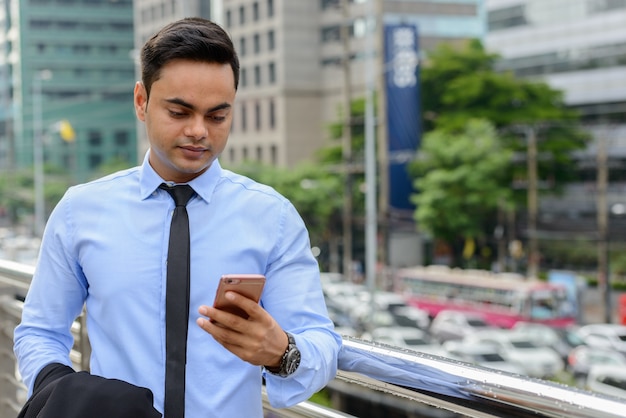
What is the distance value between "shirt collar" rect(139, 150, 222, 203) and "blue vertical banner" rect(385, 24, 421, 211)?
32100 mm

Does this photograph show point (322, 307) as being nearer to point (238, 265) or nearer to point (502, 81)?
point (238, 265)

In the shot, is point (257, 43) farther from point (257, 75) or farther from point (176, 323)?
point (176, 323)

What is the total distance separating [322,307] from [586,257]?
1473 inches

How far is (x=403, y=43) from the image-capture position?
111 ft

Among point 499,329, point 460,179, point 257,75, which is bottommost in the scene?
point 499,329

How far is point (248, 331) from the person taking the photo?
1.42 meters

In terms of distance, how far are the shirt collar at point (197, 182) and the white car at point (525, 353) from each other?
67.5 ft

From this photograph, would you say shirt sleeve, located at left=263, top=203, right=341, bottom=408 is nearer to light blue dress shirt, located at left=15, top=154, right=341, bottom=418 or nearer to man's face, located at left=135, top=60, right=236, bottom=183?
light blue dress shirt, located at left=15, top=154, right=341, bottom=418

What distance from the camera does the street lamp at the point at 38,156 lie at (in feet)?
149

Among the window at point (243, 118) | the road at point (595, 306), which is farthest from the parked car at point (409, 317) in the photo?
the window at point (243, 118)

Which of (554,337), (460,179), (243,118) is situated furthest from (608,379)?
(243,118)

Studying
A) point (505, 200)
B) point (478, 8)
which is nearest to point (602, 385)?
point (505, 200)

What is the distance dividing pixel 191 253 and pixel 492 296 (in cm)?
2751

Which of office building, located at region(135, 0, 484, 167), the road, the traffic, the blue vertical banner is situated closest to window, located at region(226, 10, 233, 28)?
office building, located at region(135, 0, 484, 167)
